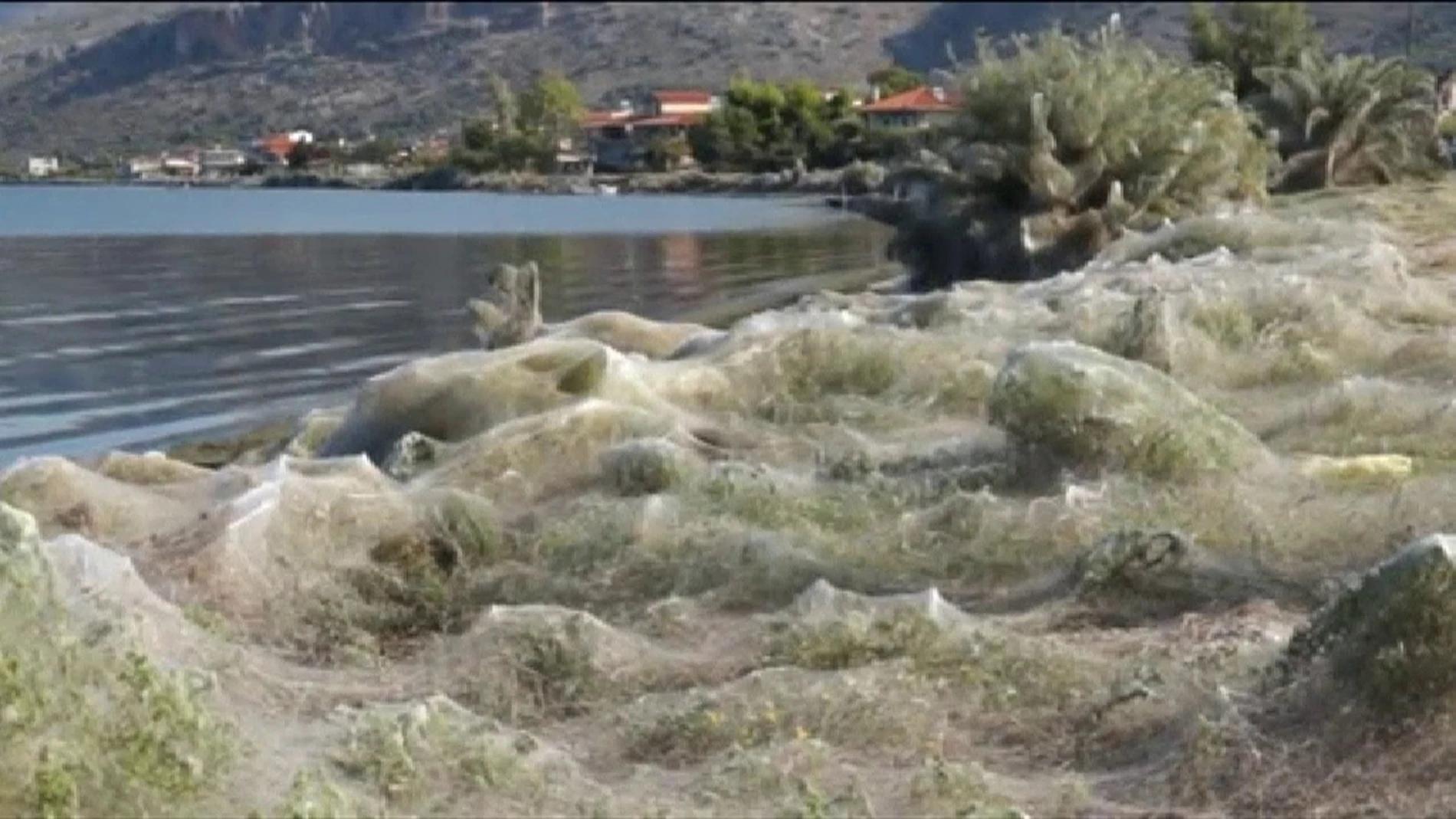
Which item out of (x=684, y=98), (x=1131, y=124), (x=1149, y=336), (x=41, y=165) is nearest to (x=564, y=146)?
(x=684, y=98)

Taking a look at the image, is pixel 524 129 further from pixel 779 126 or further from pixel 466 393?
pixel 466 393

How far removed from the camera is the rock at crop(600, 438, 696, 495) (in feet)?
34.4

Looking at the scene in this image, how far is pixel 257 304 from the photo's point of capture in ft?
117

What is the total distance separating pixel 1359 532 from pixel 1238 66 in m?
57.1

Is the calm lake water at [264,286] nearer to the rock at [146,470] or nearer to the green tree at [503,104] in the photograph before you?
the rock at [146,470]

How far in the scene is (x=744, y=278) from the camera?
40719 millimetres

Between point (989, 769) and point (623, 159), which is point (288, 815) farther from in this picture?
point (623, 159)

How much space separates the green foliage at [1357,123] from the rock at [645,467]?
34.2 meters

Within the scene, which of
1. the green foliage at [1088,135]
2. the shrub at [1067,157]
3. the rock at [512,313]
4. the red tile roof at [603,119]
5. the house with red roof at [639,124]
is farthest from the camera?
the red tile roof at [603,119]

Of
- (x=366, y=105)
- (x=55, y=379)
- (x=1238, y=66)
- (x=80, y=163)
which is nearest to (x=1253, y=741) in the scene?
(x=80, y=163)

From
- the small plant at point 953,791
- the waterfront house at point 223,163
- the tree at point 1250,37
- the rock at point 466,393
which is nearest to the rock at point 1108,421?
the rock at point 466,393

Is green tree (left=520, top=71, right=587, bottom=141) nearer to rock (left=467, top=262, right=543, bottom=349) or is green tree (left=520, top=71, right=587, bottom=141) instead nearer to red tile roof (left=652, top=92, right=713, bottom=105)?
red tile roof (left=652, top=92, right=713, bottom=105)

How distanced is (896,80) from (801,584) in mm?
97111

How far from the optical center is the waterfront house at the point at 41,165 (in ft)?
58.9
